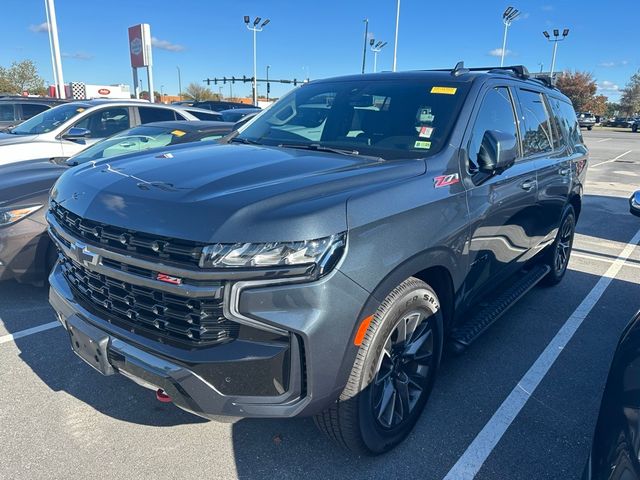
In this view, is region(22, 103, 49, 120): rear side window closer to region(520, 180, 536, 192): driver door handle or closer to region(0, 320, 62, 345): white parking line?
region(0, 320, 62, 345): white parking line

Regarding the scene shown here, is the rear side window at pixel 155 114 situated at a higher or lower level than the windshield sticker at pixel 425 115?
lower

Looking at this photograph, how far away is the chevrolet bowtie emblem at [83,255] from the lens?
7.54 feet

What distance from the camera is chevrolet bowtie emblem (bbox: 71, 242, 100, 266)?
2297 millimetres

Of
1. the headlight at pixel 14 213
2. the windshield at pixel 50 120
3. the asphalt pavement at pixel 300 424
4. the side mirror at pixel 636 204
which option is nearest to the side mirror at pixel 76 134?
the windshield at pixel 50 120

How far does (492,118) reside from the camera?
11.0ft

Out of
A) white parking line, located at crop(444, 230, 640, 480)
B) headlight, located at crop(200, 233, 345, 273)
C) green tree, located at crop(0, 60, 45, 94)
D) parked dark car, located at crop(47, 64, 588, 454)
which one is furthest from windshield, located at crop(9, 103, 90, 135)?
green tree, located at crop(0, 60, 45, 94)

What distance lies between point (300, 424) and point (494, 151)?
77.1 inches

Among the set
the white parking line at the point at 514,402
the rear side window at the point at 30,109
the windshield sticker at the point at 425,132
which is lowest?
the white parking line at the point at 514,402

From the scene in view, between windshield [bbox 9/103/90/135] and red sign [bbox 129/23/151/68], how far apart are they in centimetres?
1450

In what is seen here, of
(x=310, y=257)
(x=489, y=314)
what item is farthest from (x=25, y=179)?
(x=489, y=314)

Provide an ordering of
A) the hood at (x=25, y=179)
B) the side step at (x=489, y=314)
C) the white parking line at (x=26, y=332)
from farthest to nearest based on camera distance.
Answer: the hood at (x=25, y=179), the white parking line at (x=26, y=332), the side step at (x=489, y=314)

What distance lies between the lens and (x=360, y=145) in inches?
124

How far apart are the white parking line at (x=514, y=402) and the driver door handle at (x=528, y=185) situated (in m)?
1.28

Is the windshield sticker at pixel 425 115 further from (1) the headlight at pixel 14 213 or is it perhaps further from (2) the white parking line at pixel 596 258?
(2) the white parking line at pixel 596 258
